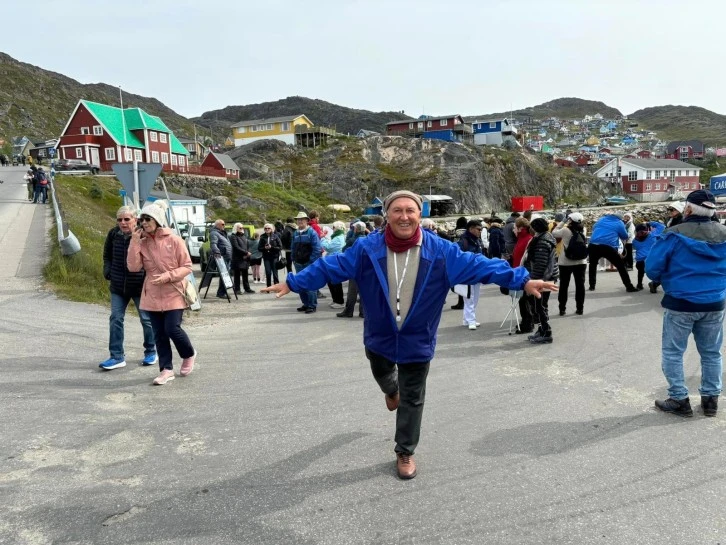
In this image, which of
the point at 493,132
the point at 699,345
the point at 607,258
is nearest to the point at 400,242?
the point at 699,345

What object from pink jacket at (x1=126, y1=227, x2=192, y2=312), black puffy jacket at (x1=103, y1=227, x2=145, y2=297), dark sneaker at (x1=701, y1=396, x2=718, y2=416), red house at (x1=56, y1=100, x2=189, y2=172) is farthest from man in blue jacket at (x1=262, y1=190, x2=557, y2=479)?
red house at (x1=56, y1=100, x2=189, y2=172)

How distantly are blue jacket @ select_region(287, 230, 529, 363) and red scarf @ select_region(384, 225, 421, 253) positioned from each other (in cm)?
7

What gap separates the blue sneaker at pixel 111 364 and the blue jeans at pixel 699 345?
5.88 meters

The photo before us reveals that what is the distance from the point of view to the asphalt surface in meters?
3.16

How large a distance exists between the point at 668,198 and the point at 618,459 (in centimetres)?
10902

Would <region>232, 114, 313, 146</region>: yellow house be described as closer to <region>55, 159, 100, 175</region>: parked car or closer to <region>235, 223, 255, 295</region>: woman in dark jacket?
<region>55, 159, 100, 175</region>: parked car

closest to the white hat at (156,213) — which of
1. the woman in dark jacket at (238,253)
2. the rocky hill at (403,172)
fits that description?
the woman in dark jacket at (238,253)

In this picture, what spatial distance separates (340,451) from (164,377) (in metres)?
2.63

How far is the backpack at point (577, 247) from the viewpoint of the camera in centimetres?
980

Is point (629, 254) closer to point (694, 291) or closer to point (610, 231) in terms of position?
point (610, 231)

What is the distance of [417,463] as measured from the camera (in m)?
3.95

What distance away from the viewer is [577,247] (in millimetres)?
9898

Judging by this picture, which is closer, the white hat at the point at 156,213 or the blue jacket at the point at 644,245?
the white hat at the point at 156,213

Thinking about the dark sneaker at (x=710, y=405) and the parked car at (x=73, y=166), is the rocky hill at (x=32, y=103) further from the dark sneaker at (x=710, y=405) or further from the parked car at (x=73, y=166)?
the dark sneaker at (x=710, y=405)
